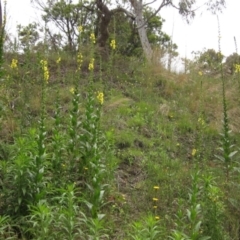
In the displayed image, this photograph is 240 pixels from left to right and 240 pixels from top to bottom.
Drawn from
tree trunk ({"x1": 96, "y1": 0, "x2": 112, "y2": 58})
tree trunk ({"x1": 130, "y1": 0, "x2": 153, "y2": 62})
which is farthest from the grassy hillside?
tree trunk ({"x1": 130, "y1": 0, "x2": 153, "y2": 62})

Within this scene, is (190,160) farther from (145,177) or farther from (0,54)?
(0,54)

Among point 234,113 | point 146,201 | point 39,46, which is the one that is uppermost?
point 39,46

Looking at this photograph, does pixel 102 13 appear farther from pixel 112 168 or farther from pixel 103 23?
pixel 112 168

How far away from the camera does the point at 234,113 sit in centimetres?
897

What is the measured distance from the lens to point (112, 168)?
567cm

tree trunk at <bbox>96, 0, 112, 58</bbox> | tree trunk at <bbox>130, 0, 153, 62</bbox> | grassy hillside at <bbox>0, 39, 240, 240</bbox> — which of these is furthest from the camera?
tree trunk at <bbox>130, 0, 153, 62</bbox>

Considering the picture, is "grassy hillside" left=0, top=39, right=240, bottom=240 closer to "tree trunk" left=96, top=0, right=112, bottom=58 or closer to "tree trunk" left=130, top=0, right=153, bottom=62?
"tree trunk" left=96, top=0, right=112, bottom=58

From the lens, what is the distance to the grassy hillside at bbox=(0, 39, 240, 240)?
14.7 feet

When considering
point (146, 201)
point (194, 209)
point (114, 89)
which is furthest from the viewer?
point (114, 89)

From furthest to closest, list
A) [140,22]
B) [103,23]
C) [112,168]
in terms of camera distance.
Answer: [140,22] < [103,23] < [112,168]

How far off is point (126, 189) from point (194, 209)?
63.0 inches

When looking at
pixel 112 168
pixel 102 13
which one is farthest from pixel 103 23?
pixel 112 168

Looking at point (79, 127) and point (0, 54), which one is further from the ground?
point (0, 54)

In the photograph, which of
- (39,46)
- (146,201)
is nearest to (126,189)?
(146,201)
